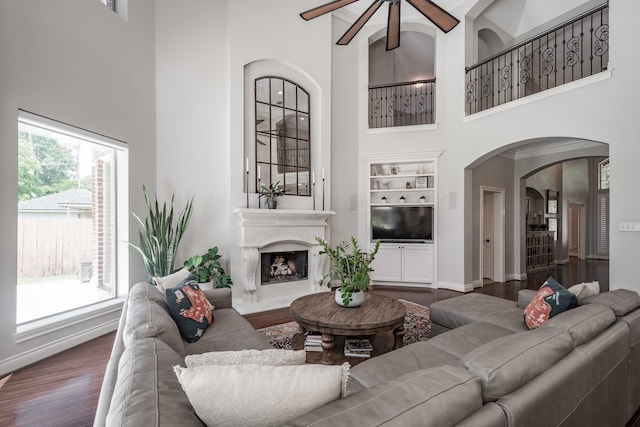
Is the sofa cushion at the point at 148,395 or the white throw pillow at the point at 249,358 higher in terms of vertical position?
the white throw pillow at the point at 249,358

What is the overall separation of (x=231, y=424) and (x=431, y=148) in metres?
5.76

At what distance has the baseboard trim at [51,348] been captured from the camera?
102 inches

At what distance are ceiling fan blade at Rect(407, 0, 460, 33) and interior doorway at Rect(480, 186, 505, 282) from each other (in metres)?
4.04

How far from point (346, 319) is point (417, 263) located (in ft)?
12.2

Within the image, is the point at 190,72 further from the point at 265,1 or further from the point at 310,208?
the point at 310,208

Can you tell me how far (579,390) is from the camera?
1383 mm

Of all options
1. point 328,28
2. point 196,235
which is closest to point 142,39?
point 196,235

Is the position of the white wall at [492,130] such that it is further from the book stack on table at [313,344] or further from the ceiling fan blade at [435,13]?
the book stack on table at [313,344]

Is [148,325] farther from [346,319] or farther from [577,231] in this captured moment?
[577,231]

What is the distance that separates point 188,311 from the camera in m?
2.19

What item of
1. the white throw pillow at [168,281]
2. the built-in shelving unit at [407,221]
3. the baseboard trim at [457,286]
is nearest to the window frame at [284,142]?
the built-in shelving unit at [407,221]

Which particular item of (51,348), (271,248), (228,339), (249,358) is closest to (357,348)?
(228,339)

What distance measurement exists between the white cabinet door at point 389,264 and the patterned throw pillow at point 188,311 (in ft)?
13.6

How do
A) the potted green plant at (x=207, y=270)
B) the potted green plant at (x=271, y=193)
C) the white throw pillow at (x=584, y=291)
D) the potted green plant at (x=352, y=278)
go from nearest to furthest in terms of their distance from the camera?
1. the white throw pillow at (x=584, y=291)
2. the potted green plant at (x=352, y=278)
3. the potted green plant at (x=207, y=270)
4. the potted green plant at (x=271, y=193)
